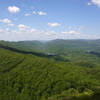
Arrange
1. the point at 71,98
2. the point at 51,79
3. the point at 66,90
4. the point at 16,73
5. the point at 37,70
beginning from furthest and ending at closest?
the point at 37,70 → the point at 16,73 → the point at 51,79 → the point at 66,90 → the point at 71,98

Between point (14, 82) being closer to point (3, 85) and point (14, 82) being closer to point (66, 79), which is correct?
point (3, 85)

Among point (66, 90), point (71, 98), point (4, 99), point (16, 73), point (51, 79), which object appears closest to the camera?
point (71, 98)

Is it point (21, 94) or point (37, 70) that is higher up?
point (37, 70)

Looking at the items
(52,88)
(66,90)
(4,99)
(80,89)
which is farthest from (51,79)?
(4,99)

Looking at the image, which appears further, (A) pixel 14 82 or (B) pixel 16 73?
(B) pixel 16 73

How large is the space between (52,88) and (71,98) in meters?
34.1

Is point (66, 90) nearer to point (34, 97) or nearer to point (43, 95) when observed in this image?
point (43, 95)

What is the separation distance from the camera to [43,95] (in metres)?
131

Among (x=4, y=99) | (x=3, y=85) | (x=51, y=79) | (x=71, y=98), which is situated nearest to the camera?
(x=71, y=98)

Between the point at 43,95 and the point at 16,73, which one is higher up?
the point at 16,73

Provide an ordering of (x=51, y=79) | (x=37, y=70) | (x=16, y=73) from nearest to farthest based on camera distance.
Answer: (x=51, y=79) < (x=16, y=73) < (x=37, y=70)

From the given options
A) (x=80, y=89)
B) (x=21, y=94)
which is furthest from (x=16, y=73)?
(x=80, y=89)

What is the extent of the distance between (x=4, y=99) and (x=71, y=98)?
6867 centimetres

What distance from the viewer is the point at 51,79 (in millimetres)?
161875
